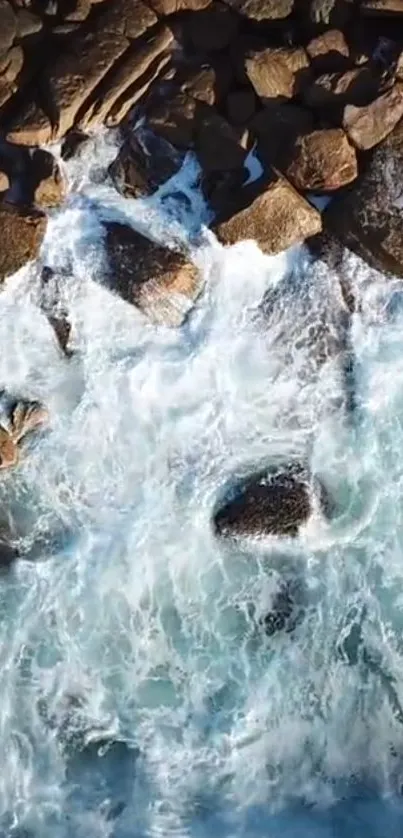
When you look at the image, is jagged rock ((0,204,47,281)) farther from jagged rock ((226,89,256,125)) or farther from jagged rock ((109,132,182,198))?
jagged rock ((226,89,256,125))

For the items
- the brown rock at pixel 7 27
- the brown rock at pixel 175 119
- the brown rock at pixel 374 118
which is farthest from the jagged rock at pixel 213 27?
the brown rock at pixel 7 27

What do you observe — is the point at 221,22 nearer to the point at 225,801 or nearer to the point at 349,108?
the point at 349,108

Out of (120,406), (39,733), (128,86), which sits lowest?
(39,733)

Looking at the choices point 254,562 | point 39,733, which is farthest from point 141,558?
point 39,733

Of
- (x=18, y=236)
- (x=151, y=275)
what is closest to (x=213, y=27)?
(x=151, y=275)

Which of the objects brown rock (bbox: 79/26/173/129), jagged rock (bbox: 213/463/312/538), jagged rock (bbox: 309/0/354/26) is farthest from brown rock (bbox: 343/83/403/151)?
jagged rock (bbox: 213/463/312/538)

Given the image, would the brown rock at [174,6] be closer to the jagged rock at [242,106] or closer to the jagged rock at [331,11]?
the jagged rock at [242,106]
